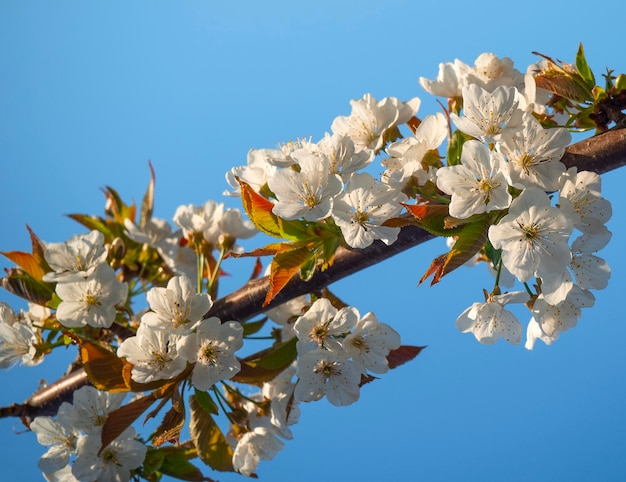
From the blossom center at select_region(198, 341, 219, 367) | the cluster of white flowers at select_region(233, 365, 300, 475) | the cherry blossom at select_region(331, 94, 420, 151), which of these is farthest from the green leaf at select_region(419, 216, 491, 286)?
the cluster of white flowers at select_region(233, 365, 300, 475)

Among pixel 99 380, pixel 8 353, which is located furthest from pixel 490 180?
pixel 8 353

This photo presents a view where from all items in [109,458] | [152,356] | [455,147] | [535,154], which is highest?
[455,147]

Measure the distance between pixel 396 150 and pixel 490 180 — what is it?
23 centimetres

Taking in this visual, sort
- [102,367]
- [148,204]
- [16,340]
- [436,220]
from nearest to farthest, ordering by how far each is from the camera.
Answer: [436,220]
[102,367]
[16,340]
[148,204]

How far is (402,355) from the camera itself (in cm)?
150

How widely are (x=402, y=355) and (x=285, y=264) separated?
13.3 inches

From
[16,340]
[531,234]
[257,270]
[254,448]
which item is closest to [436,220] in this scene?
[531,234]

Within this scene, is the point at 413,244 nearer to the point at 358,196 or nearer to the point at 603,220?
the point at 358,196

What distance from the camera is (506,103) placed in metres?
1.25

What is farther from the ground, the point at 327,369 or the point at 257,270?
the point at 257,270

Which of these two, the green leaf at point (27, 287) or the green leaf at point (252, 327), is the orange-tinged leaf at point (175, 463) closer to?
the green leaf at point (252, 327)

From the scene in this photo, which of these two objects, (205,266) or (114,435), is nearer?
(114,435)

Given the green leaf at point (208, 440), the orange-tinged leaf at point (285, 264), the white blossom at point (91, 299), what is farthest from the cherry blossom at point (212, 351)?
the white blossom at point (91, 299)

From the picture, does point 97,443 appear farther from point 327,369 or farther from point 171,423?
point 327,369
